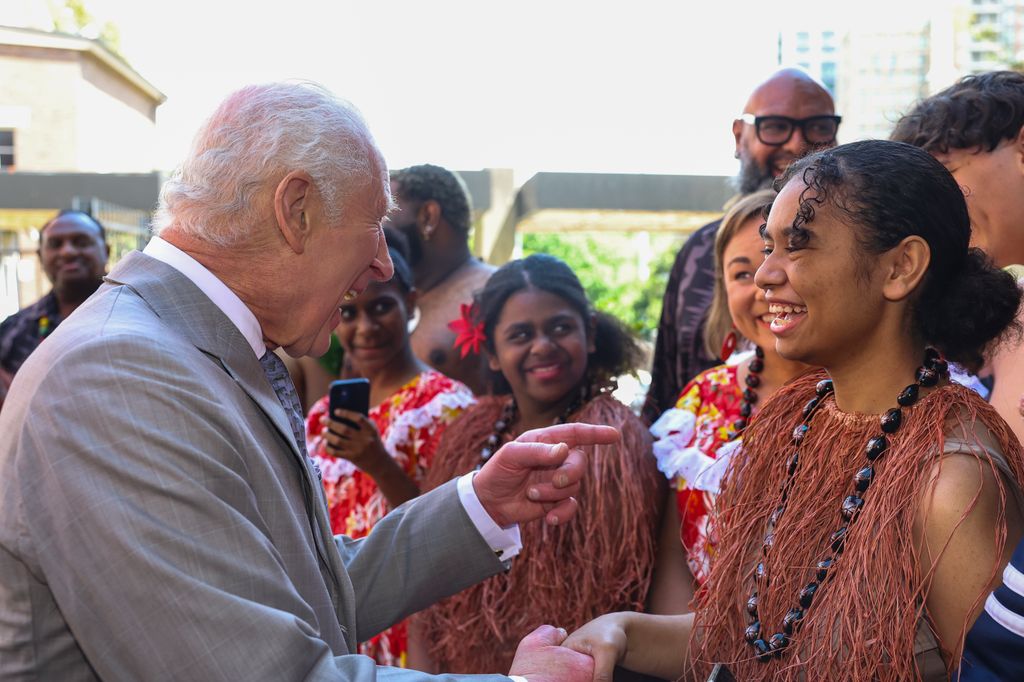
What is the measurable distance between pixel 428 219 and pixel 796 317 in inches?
128

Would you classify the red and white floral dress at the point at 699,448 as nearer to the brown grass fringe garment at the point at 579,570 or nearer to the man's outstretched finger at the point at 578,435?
the brown grass fringe garment at the point at 579,570

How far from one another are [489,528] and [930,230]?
1231 millimetres

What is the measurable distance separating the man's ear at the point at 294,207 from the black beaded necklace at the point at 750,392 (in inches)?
53.7

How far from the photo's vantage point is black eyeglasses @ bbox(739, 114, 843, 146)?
406 cm

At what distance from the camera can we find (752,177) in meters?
4.07

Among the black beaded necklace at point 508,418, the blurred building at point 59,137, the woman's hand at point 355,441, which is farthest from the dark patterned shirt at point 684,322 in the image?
the blurred building at point 59,137

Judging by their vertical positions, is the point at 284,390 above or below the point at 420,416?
above

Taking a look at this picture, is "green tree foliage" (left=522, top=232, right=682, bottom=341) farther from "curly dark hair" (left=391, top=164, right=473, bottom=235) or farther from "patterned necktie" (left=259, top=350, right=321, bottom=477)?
"patterned necktie" (left=259, top=350, right=321, bottom=477)

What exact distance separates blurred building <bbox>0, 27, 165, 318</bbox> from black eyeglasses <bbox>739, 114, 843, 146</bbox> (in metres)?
12.8

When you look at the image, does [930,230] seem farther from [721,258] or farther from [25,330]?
[25,330]

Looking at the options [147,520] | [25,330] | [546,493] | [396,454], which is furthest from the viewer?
[25,330]

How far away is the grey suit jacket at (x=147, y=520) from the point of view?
153 centimetres

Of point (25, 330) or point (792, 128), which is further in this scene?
point (25, 330)

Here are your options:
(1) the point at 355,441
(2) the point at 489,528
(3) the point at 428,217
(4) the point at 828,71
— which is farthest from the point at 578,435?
(4) the point at 828,71
